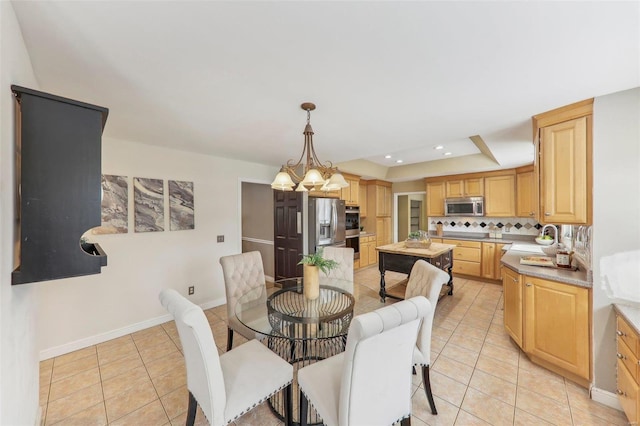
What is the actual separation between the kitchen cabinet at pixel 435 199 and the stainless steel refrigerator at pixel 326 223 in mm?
2212

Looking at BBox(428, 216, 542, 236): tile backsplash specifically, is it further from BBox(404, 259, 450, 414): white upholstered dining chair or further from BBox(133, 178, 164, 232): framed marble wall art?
BBox(133, 178, 164, 232): framed marble wall art

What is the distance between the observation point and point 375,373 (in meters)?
1.16

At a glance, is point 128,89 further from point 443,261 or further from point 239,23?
point 443,261

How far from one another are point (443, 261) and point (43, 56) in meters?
4.53

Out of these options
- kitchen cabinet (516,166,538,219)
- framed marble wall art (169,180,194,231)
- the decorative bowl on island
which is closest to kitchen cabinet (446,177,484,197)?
kitchen cabinet (516,166,538,219)

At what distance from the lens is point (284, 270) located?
4527mm

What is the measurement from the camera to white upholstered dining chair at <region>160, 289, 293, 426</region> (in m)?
1.24

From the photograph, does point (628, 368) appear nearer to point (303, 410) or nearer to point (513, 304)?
point (513, 304)

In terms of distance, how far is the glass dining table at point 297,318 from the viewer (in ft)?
5.55

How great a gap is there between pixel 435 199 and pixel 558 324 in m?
3.78

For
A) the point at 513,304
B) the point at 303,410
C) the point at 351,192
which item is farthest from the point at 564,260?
the point at 351,192

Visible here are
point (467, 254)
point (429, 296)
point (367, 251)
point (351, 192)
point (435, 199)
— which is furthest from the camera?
point (367, 251)

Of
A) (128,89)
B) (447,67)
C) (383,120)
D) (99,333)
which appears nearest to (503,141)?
(383,120)

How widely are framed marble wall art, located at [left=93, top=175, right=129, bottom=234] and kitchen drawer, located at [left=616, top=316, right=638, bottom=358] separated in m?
4.42
